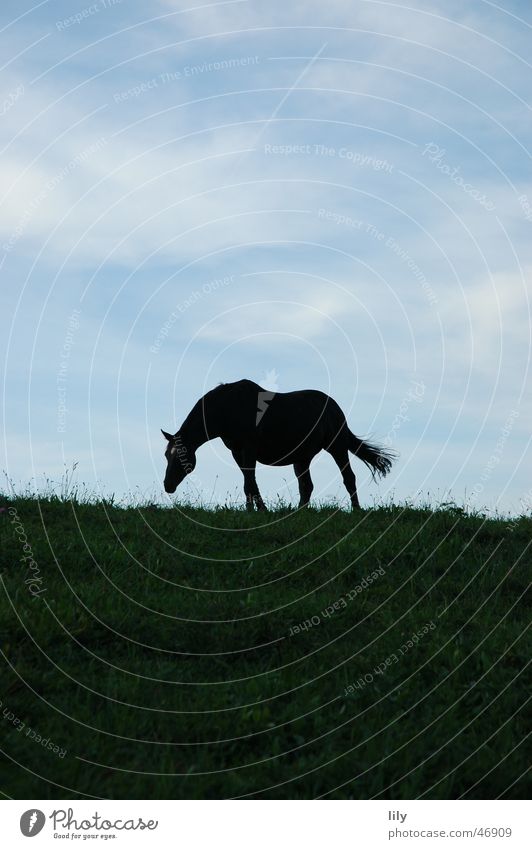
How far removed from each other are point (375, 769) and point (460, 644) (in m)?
2.66

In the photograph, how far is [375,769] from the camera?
576cm

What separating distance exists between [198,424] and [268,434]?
5.53 ft

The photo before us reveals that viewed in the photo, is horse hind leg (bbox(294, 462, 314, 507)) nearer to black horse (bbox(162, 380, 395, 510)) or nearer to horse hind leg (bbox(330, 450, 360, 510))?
black horse (bbox(162, 380, 395, 510))

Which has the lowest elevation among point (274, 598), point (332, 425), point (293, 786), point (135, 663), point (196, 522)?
point (293, 786)

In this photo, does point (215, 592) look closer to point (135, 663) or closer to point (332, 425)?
point (135, 663)

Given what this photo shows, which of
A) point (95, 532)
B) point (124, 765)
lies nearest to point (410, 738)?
point (124, 765)

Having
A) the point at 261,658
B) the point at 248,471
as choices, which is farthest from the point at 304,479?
the point at 261,658

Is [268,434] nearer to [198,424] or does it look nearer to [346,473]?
[198,424]

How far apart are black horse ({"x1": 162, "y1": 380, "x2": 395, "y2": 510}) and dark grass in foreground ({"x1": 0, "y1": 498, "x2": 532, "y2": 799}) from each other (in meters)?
4.81
